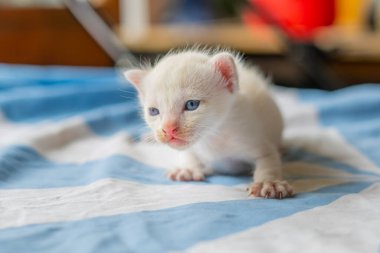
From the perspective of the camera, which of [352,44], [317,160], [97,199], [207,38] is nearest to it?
[97,199]

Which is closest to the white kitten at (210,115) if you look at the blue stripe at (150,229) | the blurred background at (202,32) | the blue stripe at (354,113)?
the blue stripe at (150,229)

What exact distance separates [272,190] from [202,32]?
2058mm

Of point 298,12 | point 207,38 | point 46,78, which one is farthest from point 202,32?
point 46,78

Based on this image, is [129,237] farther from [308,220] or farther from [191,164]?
[191,164]

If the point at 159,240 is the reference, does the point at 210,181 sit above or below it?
above

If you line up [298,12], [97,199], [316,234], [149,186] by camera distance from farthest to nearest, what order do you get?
1. [298,12]
2. [149,186]
3. [97,199]
4. [316,234]

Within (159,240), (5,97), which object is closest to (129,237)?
(159,240)

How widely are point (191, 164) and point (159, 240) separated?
389mm

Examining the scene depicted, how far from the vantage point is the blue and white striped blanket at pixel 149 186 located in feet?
2.12

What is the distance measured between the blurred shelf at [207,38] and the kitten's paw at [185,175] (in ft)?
5.49

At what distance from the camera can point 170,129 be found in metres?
0.86

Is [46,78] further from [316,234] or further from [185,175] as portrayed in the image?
[316,234]

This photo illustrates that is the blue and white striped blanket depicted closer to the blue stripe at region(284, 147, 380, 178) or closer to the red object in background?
the blue stripe at region(284, 147, 380, 178)

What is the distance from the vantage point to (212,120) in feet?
2.98
